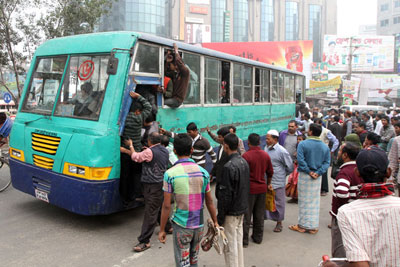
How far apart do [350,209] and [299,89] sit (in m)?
11.9

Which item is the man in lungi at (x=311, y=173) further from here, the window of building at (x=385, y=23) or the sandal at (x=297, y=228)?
the window of building at (x=385, y=23)

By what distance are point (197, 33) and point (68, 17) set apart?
175ft

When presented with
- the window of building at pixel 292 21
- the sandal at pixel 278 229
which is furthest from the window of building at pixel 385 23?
the sandal at pixel 278 229

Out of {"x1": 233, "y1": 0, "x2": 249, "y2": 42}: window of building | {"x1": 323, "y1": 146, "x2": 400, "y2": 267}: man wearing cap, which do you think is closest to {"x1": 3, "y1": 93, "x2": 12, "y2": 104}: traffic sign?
{"x1": 323, "y1": 146, "x2": 400, "y2": 267}: man wearing cap

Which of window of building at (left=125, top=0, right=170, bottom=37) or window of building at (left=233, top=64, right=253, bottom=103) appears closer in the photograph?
window of building at (left=233, top=64, right=253, bottom=103)

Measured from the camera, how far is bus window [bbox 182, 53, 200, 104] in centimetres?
652

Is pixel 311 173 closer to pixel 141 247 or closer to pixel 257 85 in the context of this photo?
pixel 141 247

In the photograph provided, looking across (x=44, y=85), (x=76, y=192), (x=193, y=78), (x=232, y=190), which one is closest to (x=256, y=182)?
(x=232, y=190)

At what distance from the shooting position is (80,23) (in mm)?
12914

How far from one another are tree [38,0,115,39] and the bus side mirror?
877cm

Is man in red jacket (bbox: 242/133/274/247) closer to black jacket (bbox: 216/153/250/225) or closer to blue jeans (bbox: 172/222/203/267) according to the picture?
black jacket (bbox: 216/153/250/225)

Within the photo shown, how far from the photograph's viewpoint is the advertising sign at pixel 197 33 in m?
62.3

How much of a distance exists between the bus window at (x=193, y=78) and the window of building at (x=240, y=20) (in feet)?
208

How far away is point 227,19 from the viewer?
6625cm
